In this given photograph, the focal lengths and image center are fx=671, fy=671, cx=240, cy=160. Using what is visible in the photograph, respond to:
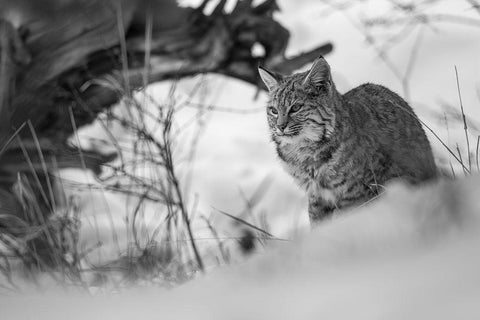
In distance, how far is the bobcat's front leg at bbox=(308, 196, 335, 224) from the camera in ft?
12.5

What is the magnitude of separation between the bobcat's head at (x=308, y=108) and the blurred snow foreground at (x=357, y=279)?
7.79 feet

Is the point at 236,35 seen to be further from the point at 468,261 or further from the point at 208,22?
the point at 468,261

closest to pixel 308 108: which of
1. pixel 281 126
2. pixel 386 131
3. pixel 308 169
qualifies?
pixel 281 126

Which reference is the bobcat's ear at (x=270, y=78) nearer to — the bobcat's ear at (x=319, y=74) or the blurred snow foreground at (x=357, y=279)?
the bobcat's ear at (x=319, y=74)

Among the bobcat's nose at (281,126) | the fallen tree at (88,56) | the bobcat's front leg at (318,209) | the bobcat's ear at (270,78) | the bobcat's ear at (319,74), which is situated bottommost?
→ the bobcat's front leg at (318,209)

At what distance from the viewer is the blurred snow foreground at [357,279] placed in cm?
101

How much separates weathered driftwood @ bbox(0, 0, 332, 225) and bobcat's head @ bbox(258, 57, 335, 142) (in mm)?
3424

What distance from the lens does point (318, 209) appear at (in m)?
3.86

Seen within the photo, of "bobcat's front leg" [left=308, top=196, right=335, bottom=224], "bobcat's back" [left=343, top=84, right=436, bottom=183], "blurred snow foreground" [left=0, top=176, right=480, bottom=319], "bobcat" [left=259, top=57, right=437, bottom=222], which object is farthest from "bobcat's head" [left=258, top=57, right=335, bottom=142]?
"blurred snow foreground" [left=0, top=176, right=480, bottom=319]

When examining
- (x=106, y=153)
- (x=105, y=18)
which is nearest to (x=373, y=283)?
(x=105, y=18)

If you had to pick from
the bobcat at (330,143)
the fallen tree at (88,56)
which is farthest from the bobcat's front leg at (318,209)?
the fallen tree at (88,56)

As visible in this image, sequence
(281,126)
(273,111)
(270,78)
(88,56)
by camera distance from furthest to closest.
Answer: (88,56)
(270,78)
(273,111)
(281,126)

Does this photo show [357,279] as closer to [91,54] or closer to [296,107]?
[296,107]

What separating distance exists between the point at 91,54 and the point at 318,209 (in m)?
4.48
